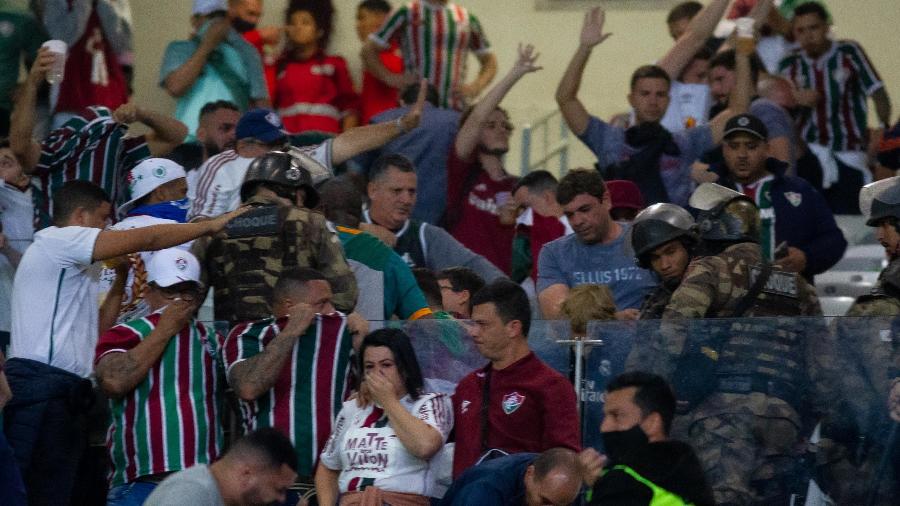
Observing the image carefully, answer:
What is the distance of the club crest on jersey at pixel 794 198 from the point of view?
38.9ft

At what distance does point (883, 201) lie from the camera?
31.7 ft

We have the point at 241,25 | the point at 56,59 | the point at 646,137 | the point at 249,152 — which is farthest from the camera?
the point at 241,25

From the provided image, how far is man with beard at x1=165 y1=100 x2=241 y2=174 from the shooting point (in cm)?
1324

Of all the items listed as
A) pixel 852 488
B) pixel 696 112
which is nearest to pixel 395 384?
pixel 852 488

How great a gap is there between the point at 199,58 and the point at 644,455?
320 inches

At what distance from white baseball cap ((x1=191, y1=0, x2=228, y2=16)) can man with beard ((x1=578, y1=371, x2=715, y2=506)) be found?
7.61 meters

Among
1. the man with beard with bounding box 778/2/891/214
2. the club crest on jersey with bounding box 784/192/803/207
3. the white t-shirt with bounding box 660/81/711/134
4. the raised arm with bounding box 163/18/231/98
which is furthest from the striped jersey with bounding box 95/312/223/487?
the man with beard with bounding box 778/2/891/214

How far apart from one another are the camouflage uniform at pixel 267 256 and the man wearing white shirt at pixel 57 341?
23 centimetres

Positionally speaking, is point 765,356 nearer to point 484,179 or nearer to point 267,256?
point 267,256

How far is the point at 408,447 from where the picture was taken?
28.9 ft

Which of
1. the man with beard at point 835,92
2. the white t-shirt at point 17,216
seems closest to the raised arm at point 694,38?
the man with beard at point 835,92

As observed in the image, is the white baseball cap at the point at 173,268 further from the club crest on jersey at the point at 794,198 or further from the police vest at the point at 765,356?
the club crest on jersey at the point at 794,198

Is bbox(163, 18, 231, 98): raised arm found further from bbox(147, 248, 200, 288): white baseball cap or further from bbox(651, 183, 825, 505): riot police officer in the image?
bbox(651, 183, 825, 505): riot police officer

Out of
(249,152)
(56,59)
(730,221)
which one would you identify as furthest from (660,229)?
(56,59)
